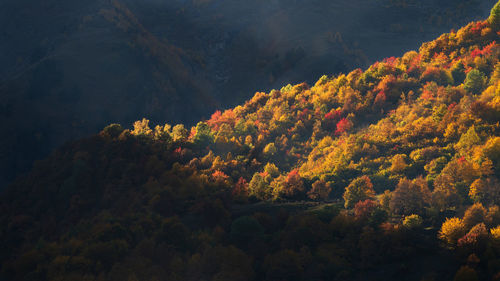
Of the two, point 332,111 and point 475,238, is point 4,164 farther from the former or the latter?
point 475,238

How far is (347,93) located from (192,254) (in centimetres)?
4389

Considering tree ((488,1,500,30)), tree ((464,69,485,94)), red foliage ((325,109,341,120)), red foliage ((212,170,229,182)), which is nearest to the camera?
red foliage ((212,170,229,182))

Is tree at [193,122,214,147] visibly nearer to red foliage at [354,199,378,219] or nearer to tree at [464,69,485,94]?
red foliage at [354,199,378,219]

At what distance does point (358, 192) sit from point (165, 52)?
436 ft

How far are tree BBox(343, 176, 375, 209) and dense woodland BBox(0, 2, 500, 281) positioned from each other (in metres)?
0.15

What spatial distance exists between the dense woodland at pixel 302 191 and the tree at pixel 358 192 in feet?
0.50

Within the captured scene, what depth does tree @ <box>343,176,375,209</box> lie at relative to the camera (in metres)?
43.4

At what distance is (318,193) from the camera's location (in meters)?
49.0

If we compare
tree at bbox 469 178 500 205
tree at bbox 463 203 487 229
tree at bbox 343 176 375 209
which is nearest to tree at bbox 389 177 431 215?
tree at bbox 343 176 375 209

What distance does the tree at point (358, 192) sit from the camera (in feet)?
143

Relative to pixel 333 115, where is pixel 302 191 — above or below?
below

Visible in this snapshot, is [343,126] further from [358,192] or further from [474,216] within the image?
[474,216]

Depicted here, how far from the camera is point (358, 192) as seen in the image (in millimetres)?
43656

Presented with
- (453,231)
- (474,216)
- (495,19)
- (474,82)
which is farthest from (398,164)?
(495,19)
